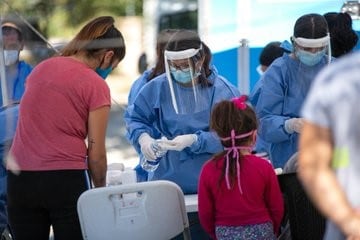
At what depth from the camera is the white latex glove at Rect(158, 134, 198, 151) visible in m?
2.52

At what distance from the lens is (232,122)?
216 centimetres

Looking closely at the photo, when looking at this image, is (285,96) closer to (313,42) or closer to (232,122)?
(313,42)

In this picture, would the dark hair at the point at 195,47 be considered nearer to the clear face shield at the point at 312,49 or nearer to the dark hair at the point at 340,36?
the clear face shield at the point at 312,49

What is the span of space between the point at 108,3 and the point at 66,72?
27.2ft

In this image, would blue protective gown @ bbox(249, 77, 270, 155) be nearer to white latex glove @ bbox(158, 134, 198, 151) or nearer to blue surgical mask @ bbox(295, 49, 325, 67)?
blue surgical mask @ bbox(295, 49, 325, 67)

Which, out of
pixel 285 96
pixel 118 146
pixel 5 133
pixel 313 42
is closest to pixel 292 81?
pixel 285 96

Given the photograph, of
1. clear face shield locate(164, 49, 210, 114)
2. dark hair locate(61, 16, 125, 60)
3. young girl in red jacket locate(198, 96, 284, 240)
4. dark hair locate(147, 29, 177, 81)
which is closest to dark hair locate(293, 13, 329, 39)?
clear face shield locate(164, 49, 210, 114)

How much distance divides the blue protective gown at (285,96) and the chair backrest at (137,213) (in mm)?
556

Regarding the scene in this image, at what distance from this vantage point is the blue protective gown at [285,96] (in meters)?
2.72

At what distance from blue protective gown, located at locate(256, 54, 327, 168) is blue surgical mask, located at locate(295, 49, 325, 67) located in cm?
2

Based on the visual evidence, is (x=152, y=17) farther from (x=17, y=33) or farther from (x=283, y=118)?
(x=283, y=118)

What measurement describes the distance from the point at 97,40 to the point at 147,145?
0.49 m

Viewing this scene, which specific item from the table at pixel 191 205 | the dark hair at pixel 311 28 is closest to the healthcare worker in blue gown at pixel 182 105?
the table at pixel 191 205

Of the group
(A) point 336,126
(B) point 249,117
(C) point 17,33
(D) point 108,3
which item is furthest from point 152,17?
(A) point 336,126
